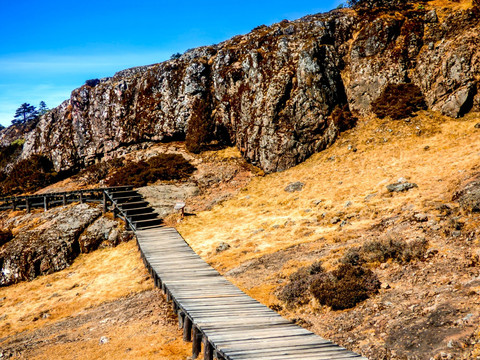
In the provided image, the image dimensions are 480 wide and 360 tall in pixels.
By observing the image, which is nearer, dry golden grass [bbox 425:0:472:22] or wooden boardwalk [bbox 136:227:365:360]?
wooden boardwalk [bbox 136:227:365:360]

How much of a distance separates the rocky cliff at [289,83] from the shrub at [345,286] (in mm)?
18681

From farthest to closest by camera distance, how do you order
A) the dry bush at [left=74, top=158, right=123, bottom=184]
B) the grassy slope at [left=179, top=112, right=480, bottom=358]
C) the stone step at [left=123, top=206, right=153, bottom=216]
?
the dry bush at [left=74, top=158, right=123, bottom=184] → the stone step at [left=123, top=206, right=153, bottom=216] → the grassy slope at [left=179, top=112, right=480, bottom=358]

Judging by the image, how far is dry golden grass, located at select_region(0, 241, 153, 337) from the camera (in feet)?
52.3

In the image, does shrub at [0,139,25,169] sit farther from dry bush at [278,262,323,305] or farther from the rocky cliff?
dry bush at [278,262,323,305]

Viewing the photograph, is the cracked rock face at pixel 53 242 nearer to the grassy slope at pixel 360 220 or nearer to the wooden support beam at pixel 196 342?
the grassy slope at pixel 360 220

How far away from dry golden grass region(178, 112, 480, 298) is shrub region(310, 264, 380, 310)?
1920mm

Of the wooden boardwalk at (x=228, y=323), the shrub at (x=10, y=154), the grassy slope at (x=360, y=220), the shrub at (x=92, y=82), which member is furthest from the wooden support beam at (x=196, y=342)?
the shrub at (x=92, y=82)

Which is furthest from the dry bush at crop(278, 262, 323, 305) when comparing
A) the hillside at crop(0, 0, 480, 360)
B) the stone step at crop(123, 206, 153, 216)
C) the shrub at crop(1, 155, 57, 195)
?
the shrub at crop(1, 155, 57, 195)

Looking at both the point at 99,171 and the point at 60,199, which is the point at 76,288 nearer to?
the point at 60,199

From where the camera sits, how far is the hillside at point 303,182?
10.1m

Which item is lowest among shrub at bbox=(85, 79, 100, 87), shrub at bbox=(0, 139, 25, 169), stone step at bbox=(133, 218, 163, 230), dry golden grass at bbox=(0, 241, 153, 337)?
dry golden grass at bbox=(0, 241, 153, 337)

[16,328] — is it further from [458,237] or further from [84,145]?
[84,145]

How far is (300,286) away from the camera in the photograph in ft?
38.7

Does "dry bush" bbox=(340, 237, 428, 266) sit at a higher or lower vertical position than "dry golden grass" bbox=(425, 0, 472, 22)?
lower
